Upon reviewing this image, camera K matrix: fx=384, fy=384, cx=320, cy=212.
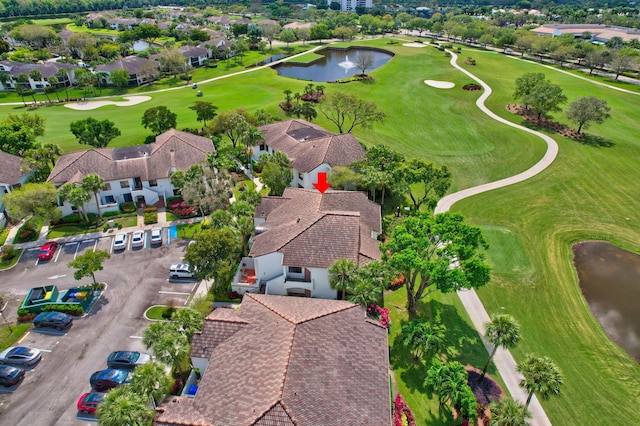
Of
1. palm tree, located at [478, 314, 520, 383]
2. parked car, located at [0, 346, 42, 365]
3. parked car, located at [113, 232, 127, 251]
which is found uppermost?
palm tree, located at [478, 314, 520, 383]

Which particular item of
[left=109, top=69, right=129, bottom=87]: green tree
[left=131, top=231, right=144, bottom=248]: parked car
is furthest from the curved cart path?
[left=109, top=69, right=129, bottom=87]: green tree

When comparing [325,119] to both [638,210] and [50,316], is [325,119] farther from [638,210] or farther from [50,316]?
[50,316]

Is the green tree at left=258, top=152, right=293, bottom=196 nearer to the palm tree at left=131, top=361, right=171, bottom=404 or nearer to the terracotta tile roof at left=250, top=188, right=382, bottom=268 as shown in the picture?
the terracotta tile roof at left=250, top=188, right=382, bottom=268

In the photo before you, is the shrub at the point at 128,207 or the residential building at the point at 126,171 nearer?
the residential building at the point at 126,171

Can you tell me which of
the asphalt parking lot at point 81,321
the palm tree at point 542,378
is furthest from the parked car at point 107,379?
the palm tree at point 542,378

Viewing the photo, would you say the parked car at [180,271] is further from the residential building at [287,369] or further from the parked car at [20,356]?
the parked car at [20,356]

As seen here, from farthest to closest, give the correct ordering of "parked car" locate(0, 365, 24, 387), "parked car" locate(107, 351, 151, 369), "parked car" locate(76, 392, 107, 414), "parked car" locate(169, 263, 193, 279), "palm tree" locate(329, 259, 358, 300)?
"parked car" locate(169, 263, 193, 279), "palm tree" locate(329, 259, 358, 300), "parked car" locate(107, 351, 151, 369), "parked car" locate(0, 365, 24, 387), "parked car" locate(76, 392, 107, 414)

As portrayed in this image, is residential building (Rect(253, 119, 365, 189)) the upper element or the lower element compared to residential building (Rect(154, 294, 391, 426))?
upper

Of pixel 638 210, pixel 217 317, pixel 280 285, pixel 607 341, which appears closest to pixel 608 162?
pixel 638 210
